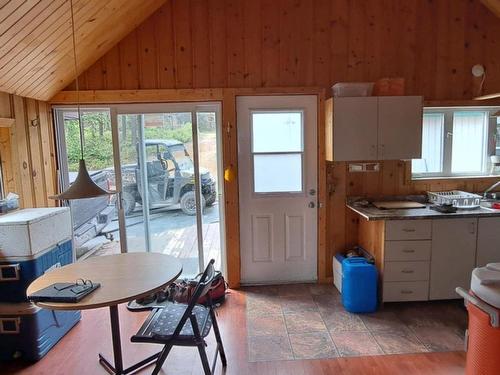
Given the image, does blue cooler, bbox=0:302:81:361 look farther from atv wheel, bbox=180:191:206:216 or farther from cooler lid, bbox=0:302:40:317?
atv wheel, bbox=180:191:206:216

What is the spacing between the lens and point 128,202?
3711 millimetres

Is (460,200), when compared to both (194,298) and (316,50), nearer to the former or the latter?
(316,50)

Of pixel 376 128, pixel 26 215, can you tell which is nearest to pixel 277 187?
pixel 376 128

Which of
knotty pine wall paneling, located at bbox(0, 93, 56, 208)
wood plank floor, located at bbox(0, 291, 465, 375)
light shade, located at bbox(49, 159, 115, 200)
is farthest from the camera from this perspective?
knotty pine wall paneling, located at bbox(0, 93, 56, 208)

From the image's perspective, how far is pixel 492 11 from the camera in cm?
358

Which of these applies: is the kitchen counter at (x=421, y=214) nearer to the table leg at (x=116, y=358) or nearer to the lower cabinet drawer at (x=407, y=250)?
the lower cabinet drawer at (x=407, y=250)

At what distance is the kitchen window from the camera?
379 centimetres

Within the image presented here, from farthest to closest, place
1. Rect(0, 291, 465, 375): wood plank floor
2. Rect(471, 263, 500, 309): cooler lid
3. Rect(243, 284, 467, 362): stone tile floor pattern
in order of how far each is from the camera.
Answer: Rect(243, 284, 467, 362): stone tile floor pattern, Rect(0, 291, 465, 375): wood plank floor, Rect(471, 263, 500, 309): cooler lid

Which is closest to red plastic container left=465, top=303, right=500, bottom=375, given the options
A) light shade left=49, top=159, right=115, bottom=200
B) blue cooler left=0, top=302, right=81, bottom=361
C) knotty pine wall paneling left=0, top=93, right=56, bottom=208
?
light shade left=49, top=159, right=115, bottom=200

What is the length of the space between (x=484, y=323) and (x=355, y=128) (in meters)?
1.99

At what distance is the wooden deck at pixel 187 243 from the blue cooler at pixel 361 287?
4.60 ft

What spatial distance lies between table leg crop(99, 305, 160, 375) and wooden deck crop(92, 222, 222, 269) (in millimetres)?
1397

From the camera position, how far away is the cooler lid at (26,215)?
252 centimetres

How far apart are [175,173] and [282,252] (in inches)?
54.9
